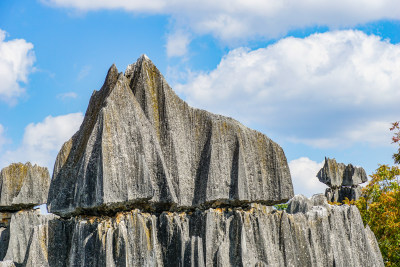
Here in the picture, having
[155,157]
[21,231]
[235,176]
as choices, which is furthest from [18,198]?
[155,157]

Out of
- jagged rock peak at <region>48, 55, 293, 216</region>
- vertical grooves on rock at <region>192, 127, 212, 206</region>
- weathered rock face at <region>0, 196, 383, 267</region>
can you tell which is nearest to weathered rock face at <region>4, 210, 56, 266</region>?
weathered rock face at <region>0, 196, 383, 267</region>

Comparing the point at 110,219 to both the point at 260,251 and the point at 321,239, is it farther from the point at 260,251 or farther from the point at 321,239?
the point at 321,239

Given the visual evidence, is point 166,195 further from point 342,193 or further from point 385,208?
point 342,193

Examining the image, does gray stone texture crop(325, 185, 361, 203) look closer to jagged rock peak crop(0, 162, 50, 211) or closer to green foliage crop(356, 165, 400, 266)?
green foliage crop(356, 165, 400, 266)

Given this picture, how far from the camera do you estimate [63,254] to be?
19.8 metres

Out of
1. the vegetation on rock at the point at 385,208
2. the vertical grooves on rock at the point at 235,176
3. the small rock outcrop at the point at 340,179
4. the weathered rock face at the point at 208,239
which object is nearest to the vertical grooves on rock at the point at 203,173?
the weathered rock face at the point at 208,239

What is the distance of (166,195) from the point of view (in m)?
19.2

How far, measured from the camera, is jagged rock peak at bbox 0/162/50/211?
37531mm

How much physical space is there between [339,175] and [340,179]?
0.42m

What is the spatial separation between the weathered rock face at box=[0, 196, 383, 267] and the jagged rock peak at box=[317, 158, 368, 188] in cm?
2565

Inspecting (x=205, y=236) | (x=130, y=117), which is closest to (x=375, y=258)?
(x=205, y=236)

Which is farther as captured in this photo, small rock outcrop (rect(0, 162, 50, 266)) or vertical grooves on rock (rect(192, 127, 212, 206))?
small rock outcrop (rect(0, 162, 50, 266))

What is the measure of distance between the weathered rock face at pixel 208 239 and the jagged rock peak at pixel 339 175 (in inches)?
1010

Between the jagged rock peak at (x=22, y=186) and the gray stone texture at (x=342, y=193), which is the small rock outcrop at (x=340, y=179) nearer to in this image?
the gray stone texture at (x=342, y=193)
